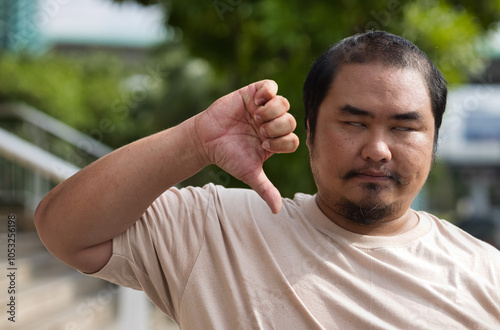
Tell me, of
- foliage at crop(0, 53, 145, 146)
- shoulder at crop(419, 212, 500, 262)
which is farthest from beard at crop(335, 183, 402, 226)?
foliage at crop(0, 53, 145, 146)

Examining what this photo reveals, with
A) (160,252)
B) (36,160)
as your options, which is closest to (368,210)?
(160,252)

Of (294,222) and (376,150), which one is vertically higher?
(376,150)

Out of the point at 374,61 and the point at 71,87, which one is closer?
the point at 374,61

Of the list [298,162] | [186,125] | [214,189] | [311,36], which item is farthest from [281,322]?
[311,36]

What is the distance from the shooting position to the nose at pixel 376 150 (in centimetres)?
147

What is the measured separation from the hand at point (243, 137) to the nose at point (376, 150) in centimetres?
19

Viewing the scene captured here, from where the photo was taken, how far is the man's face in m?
1.50

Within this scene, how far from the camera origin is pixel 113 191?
1.41m

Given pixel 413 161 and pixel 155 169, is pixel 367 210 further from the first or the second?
pixel 155 169

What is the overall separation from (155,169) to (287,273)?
0.42 metres

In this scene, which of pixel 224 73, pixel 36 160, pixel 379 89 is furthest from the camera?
pixel 224 73

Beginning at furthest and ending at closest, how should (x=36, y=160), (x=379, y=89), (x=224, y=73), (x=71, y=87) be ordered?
(x=71, y=87) < (x=224, y=73) < (x=36, y=160) < (x=379, y=89)

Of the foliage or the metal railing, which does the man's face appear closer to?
the metal railing

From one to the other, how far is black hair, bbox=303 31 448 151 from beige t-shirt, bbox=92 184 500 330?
0.31 meters
